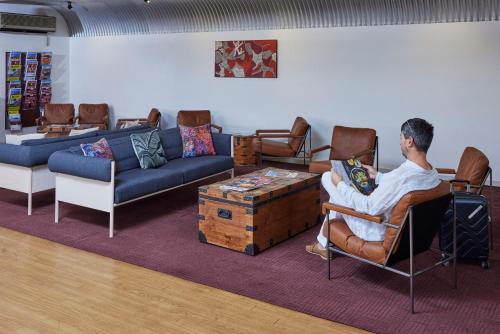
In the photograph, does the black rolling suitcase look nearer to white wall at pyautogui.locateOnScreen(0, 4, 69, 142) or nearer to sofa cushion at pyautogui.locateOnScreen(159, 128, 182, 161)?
sofa cushion at pyautogui.locateOnScreen(159, 128, 182, 161)

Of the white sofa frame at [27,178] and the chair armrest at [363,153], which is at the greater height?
the chair armrest at [363,153]

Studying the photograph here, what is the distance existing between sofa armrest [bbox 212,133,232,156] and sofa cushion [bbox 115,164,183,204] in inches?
55.4

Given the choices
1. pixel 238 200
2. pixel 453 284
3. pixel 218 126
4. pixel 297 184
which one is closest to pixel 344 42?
pixel 218 126

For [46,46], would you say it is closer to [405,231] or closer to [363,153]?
[363,153]

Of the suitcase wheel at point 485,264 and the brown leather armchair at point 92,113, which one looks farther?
the brown leather armchair at point 92,113

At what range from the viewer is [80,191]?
6.15 meters

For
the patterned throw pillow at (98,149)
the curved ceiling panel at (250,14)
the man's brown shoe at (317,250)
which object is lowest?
the man's brown shoe at (317,250)

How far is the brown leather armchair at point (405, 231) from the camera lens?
4.13 m

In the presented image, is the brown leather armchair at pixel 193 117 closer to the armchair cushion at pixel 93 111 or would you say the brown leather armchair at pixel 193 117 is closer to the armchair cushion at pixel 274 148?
the armchair cushion at pixel 274 148

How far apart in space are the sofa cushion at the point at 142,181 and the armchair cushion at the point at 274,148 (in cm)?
276

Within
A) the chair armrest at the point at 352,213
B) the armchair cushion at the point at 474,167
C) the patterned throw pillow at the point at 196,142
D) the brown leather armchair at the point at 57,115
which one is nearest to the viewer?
the chair armrest at the point at 352,213

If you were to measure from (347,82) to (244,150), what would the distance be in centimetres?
210

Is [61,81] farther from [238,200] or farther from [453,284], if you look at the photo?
[453,284]

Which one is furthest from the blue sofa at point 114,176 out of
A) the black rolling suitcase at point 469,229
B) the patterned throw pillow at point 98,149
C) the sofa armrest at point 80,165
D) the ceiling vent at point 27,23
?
the ceiling vent at point 27,23
